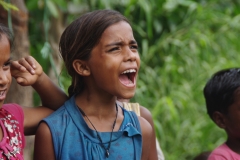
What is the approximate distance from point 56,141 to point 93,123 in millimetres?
186

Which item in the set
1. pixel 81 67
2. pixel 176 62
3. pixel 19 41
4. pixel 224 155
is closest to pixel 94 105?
pixel 81 67

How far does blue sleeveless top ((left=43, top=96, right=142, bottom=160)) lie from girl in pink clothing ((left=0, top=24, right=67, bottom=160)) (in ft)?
0.29

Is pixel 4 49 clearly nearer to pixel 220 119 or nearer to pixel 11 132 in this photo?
pixel 11 132

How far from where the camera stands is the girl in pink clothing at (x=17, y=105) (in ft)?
7.55

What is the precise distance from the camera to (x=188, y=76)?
5262 millimetres

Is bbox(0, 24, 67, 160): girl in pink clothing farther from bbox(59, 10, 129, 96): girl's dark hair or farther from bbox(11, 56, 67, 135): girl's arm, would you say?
bbox(59, 10, 129, 96): girl's dark hair

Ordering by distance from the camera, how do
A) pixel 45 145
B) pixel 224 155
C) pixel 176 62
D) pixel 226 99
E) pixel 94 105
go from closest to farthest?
pixel 45 145, pixel 94 105, pixel 224 155, pixel 226 99, pixel 176 62

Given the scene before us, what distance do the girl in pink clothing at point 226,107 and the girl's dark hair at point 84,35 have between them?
2.98ft

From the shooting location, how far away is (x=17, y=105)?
8.18 ft

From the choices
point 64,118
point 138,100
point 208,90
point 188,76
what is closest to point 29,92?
point 64,118

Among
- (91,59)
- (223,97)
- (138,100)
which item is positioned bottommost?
(138,100)

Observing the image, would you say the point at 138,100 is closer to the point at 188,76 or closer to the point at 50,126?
the point at 188,76

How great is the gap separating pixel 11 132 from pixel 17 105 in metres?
0.16

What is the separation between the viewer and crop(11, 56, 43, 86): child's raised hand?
2424 mm
